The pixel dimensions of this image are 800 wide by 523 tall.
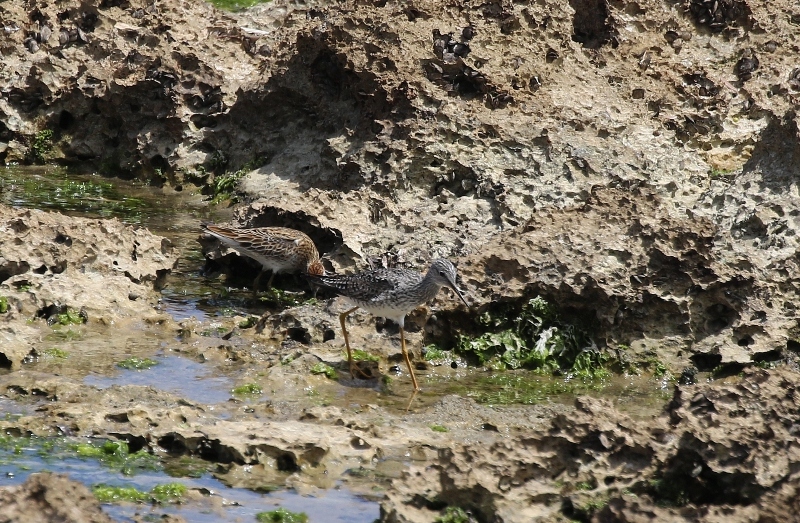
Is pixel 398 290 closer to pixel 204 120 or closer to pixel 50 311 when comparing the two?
pixel 50 311

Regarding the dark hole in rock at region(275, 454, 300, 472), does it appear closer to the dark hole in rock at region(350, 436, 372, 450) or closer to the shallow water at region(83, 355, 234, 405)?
the dark hole in rock at region(350, 436, 372, 450)

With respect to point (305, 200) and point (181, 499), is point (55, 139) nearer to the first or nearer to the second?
point (305, 200)

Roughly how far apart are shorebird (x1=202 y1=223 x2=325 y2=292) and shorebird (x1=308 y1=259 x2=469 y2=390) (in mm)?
1343

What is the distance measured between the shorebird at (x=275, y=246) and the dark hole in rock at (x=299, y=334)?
1.01 metres

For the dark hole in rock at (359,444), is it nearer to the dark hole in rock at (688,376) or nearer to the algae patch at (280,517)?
the algae patch at (280,517)

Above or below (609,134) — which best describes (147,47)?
below

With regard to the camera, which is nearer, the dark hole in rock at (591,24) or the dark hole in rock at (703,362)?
the dark hole in rock at (703,362)

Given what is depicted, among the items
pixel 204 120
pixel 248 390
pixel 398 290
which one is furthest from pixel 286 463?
pixel 204 120

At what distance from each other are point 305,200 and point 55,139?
17.9 feet

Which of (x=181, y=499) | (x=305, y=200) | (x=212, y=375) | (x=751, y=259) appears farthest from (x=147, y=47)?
(x=181, y=499)

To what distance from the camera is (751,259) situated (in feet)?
28.6

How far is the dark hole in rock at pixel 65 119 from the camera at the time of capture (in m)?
14.0

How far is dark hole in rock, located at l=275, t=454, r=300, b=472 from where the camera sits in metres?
6.22

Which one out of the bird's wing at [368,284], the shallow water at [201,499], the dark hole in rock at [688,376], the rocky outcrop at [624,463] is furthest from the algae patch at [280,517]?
the dark hole in rock at [688,376]
